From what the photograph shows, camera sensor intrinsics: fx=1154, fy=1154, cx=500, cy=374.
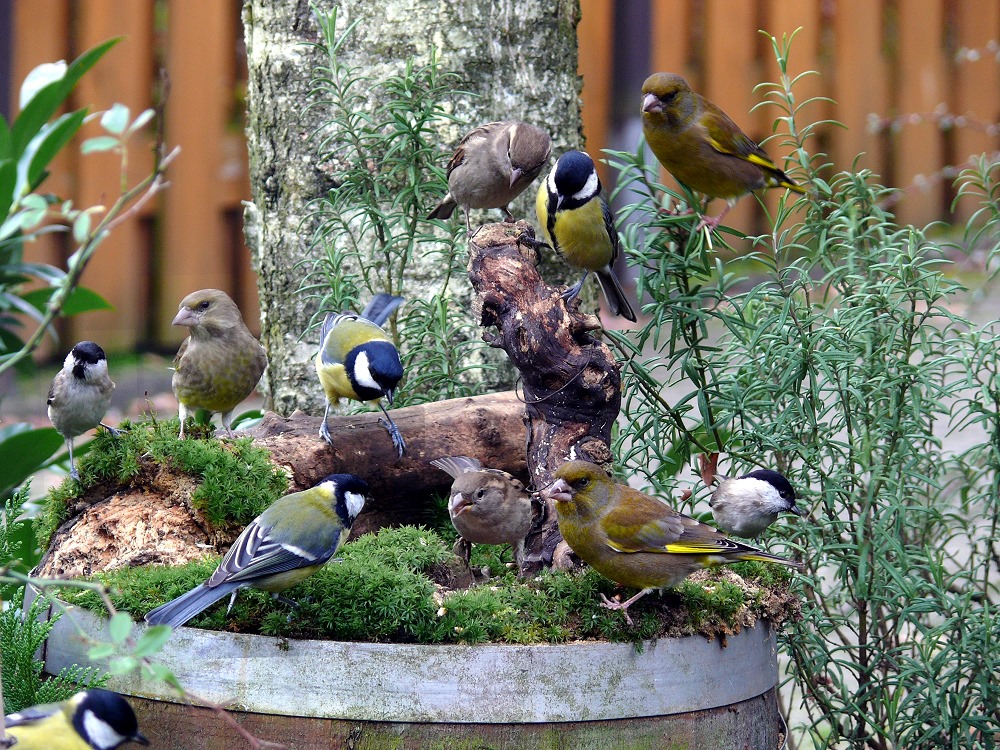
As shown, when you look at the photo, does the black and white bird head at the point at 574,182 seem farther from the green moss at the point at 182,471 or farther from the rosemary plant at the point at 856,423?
the green moss at the point at 182,471

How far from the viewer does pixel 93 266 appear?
734cm

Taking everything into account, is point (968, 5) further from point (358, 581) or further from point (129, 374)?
point (358, 581)

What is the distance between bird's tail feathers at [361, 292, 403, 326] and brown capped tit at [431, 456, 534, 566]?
0.69m

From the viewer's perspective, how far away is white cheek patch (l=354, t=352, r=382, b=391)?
338 cm

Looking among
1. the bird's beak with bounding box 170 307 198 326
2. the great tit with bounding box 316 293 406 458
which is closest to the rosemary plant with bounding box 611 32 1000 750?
the great tit with bounding box 316 293 406 458

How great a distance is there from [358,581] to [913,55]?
286 inches

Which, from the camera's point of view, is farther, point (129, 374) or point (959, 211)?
point (959, 211)

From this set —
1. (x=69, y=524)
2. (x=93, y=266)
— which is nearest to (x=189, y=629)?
(x=69, y=524)

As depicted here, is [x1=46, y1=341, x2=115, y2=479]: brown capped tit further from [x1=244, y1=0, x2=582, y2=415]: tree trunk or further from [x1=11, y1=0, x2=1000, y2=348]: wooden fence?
[x1=11, y1=0, x2=1000, y2=348]: wooden fence

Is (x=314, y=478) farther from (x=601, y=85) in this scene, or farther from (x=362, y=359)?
(x=601, y=85)

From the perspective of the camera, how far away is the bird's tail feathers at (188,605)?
95.8 inches

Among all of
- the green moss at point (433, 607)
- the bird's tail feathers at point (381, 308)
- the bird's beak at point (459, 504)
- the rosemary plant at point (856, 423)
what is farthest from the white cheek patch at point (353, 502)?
the bird's tail feathers at point (381, 308)

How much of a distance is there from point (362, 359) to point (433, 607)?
112 centimetres

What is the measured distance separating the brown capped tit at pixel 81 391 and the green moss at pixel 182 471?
19 centimetres
